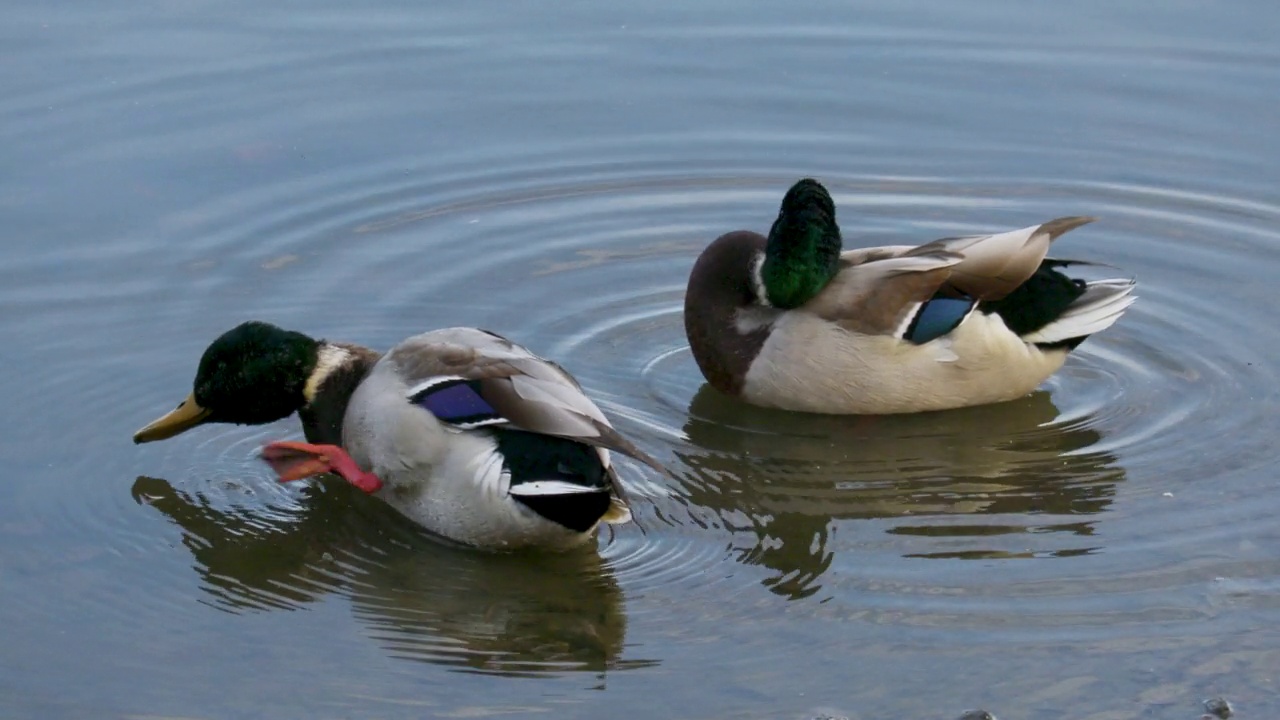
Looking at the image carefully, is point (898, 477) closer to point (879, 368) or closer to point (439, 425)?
point (879, 368)

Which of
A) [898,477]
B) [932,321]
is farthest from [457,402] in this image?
[932,321]

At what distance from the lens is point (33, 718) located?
4879mm

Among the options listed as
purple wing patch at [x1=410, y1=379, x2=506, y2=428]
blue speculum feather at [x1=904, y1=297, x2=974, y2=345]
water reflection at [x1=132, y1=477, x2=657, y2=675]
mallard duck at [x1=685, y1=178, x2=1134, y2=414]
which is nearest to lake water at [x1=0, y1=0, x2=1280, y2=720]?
water reflection at [x1=132, y1=477, x2=657, y2=675]

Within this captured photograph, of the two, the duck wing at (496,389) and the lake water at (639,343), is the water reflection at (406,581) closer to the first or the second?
the lake water at (639,343)

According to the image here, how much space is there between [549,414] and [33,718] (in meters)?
1.69

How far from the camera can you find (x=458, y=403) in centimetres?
575

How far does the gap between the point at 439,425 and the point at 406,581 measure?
0.49 meters

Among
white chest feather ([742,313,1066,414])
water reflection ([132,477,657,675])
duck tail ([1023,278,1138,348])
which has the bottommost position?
water reflection ([132,477,657,675])

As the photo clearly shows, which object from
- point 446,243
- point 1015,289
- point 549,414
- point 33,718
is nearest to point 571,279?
point 446,243

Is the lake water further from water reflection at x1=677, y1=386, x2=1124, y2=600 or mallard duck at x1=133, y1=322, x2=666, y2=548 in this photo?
mallard duck at x1=133, y1=322, x2=666, y2=548

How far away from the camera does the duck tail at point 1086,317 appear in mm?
7133

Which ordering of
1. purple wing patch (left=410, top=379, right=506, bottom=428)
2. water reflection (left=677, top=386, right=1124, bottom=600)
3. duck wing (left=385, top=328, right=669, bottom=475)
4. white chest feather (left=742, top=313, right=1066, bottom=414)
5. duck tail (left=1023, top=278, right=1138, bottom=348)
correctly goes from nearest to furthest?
duck wing (left=385, top=328, right=669, bottom=475) < purple wing patch (left=410, top=379, right=506, bottom=428) < water reflection (left=677, top=386, right=1124, bottom=600) < white chest feather (left=742, top=313, right=1066, bottom=414) < duck tail (left=1023, top=278, right=1138, bottom=348)

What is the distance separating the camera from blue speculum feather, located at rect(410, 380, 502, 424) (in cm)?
570

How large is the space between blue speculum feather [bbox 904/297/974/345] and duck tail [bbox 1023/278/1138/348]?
0.34 m
